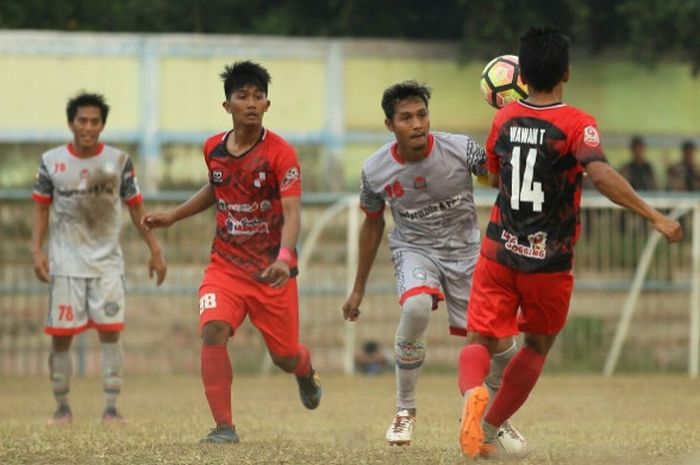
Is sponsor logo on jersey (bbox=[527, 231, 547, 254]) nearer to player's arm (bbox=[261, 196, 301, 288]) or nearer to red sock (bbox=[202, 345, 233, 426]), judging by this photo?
player's arm (bbox=[261, 196, 301, 288])

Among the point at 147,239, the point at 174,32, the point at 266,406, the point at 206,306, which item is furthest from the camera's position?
the point at 174,32

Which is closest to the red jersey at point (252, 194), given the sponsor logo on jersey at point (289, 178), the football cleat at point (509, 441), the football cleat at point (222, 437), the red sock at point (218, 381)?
the sponsor logo on jersey at point (289, 178)

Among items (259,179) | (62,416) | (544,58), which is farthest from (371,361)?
(544,58)

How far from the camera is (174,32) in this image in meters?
27.5

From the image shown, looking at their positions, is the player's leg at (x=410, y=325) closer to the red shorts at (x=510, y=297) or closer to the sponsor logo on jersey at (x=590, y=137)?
the red shorts at (x=510, y=297)

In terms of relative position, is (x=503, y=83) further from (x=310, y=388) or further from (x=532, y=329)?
(x=310, y=388)

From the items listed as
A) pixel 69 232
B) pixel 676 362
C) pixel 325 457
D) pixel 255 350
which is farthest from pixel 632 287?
pixel 325 457

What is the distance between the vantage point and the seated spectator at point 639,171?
70.9 ft

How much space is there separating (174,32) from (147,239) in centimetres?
1521

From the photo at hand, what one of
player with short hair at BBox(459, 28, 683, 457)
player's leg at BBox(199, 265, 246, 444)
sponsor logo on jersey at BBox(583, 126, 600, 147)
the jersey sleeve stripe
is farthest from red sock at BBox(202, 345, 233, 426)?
sponsor logo on jersey at BBox(583, 126, 600, 147)

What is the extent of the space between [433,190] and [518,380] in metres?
1.59

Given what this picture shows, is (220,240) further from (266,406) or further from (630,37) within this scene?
(630,37)

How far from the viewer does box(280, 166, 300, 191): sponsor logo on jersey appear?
1009 centimetres

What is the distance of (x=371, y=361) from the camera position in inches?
778
